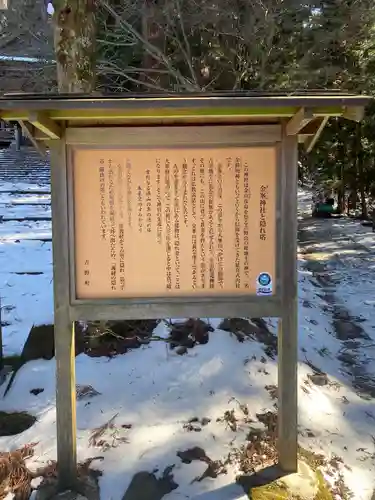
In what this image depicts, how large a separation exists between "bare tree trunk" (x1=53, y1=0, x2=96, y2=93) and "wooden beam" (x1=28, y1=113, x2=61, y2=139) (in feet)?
7.16

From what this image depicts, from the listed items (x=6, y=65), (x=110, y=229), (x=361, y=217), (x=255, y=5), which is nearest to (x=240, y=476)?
(x=110, y=229)

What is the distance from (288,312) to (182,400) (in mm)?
1613

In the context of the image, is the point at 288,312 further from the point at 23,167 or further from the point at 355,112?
the point at 23,167

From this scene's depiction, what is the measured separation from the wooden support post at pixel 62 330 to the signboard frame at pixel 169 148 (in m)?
0.04

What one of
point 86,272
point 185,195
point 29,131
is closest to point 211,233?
point 185,195

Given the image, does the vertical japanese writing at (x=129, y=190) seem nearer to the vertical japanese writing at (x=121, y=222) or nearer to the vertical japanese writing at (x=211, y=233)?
the vertical japanese writing at (x=121, y=222)

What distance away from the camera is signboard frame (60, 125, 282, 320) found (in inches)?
126

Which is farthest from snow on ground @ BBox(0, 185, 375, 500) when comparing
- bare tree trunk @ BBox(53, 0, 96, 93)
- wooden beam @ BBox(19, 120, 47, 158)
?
bare tree trunk @ BBox(53, 0, 96, 93)

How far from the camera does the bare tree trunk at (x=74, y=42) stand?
199 inches

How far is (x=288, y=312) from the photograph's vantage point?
11.2 ft

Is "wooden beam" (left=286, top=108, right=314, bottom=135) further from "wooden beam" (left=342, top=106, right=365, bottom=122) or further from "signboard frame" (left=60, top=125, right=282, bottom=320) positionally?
"wooden beam" (left=342, top=106, right=365, bottom=122)

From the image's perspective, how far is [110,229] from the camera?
10.9ft

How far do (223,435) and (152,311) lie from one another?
4.53ft

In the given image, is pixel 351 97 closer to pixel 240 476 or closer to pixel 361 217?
pixel 240 476
